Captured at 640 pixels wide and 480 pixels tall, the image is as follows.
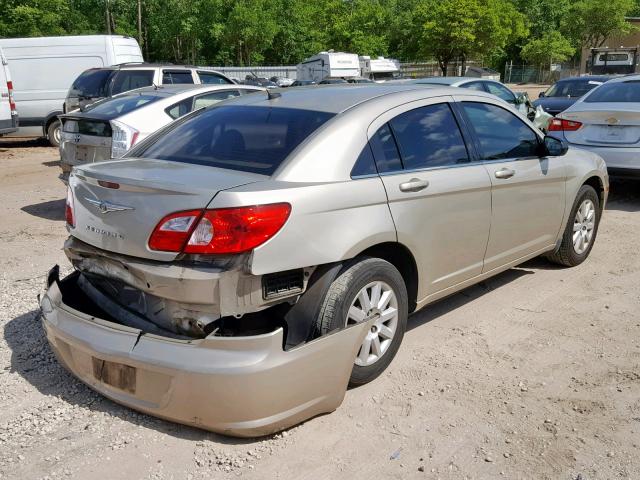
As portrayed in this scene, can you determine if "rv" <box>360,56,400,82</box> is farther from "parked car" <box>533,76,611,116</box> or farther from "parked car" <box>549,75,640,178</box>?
"parked car" <box>549,75,640,178</box>

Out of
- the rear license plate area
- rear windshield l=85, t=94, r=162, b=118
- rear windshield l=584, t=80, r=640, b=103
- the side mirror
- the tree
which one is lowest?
the rear license plate area

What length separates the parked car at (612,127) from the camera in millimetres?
8023

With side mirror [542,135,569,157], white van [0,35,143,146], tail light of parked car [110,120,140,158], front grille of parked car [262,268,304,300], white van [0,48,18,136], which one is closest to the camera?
front grille of parked car [262,268,304,300]

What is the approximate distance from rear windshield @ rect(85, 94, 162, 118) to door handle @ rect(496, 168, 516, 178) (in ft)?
15.9

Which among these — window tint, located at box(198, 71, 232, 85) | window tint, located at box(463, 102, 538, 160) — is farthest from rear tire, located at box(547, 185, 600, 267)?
window tint, located at box(198, 71, 232, 85)

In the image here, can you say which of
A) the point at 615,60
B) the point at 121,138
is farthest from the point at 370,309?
the point at 615,60

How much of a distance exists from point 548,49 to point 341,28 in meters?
19.1

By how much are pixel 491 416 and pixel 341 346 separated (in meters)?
0.94

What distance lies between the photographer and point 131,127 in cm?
748

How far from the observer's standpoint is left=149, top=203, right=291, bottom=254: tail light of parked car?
3010 millimetres

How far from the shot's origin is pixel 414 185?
152 inches

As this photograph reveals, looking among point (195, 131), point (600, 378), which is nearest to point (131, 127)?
point (195, 131)

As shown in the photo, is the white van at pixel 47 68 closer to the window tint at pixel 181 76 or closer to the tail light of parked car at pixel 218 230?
the window tint at pixel 181 76

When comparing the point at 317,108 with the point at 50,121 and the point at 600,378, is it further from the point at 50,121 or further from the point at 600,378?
the point at 50,121
